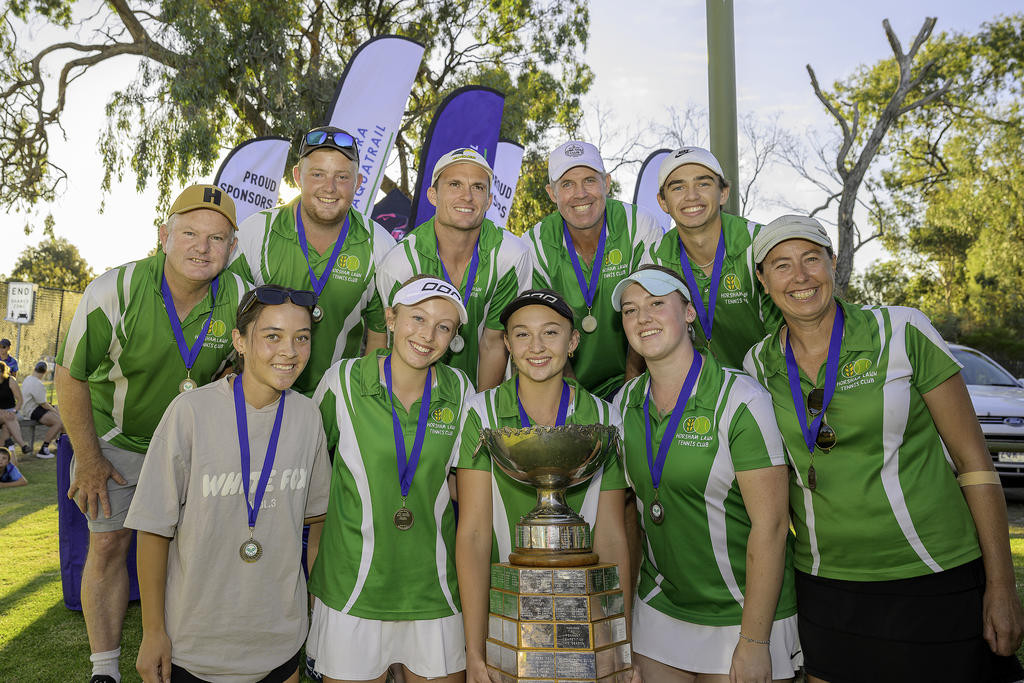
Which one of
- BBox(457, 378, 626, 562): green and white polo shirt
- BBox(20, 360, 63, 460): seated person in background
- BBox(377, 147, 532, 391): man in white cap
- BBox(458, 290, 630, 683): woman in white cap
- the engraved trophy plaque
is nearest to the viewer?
the engraved trophy plaque

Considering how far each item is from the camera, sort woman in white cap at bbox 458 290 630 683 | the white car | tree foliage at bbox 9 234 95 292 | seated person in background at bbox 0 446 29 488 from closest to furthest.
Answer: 1. woman in white cap at bbox 458 290 630 683
2. the white car
3. seated person in background at bbox 0 446 29 488
4. tree foliage at bbox 9 234 95 292

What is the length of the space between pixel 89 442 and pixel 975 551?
4113 mm

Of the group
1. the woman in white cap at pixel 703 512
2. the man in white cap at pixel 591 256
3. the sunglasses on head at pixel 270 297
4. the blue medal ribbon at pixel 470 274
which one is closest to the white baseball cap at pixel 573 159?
the man in white cap at pixel 591 256

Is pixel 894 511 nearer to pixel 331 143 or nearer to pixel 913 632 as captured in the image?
pixel 913 632

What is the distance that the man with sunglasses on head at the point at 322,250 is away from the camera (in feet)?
13.3

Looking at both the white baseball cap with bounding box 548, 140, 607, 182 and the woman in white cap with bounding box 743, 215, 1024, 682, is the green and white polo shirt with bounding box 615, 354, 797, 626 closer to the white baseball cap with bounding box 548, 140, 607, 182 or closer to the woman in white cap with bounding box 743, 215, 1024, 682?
the woman in white cap with bounding box 743, 215, 1024, 682

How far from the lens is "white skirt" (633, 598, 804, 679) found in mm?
2844

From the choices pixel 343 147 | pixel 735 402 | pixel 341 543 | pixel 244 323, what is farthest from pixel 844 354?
pixel 343 147

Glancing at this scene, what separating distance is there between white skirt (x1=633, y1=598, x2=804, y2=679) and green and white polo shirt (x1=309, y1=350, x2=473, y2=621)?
2.71ft

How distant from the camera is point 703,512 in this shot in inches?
114

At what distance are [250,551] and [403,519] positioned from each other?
60 cm

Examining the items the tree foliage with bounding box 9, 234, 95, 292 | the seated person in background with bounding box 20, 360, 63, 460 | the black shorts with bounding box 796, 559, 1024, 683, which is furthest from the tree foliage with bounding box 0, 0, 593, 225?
the tree foliage with bounding box 9, 234, 95, 292

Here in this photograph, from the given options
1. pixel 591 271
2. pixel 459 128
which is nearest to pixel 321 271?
pixel 591 271

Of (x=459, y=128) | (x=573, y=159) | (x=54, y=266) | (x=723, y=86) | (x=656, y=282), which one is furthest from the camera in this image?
(x=54, y=266)
